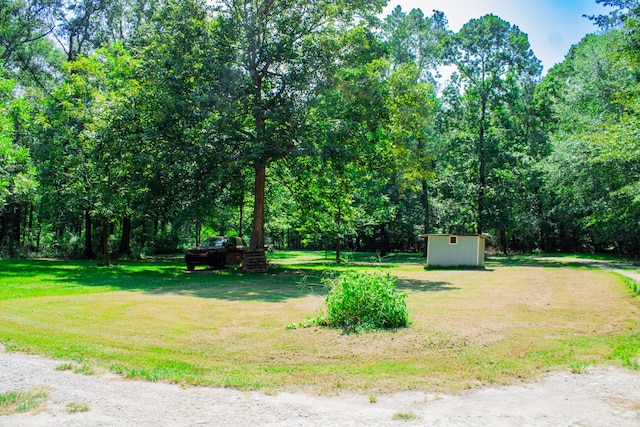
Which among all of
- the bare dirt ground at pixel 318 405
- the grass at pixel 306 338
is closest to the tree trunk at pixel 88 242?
the grass at pixel 306 338

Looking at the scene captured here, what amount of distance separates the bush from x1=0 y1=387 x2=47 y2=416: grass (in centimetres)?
439

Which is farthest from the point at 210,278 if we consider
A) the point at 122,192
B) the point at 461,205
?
the point at 461,205

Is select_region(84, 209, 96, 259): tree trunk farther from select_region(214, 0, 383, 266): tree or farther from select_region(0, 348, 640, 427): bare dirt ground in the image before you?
select_region(0, 348, 640, 427): bare dirt ground

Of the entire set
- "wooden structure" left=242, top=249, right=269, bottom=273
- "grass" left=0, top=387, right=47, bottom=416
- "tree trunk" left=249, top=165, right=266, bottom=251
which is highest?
"tree trunk" left=249, top=165, right=266, bottom=251

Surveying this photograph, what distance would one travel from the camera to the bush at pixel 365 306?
7.77 meters

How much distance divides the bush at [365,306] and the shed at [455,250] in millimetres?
16852

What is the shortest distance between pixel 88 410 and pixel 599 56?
34.5 metres

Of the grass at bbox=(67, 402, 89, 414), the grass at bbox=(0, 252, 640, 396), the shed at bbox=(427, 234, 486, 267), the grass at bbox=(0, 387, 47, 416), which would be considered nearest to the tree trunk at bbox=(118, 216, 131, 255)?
the grass at bbox=(0, 252, 640, 396)

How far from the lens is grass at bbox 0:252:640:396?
537 cm

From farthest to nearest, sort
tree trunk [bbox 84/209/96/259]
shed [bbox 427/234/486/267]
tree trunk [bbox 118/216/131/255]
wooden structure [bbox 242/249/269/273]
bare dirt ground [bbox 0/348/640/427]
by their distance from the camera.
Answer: tree trunk [bbox 118/216/131/255] < tree trunk [bbox 84/209/96/259] < shed [bbox 427/234/486/267] < wooden structure [bbox 242/249/269/273] < bare dirt ground [bbox 0/348/640/427]

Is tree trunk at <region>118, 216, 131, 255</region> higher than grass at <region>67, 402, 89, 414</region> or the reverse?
higher

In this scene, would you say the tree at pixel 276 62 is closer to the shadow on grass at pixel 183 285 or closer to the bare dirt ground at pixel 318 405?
the shadow on grass at pixel 183 285

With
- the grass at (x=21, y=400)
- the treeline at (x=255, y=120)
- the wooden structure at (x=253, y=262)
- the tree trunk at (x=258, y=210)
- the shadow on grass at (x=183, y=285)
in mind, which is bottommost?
the shadow on grass at (x=183, y=285)

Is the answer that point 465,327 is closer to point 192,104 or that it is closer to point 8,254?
point 192,104
